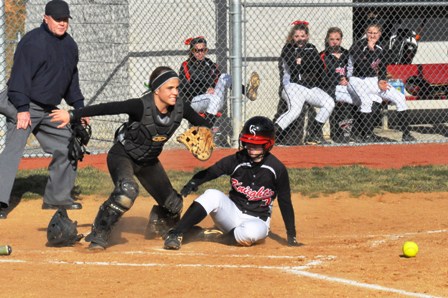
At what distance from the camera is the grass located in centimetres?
1045

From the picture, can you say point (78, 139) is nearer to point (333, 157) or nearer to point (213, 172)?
point (213, 172)

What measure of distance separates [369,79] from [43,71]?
6.47 meters

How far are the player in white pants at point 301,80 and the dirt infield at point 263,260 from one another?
150 inches

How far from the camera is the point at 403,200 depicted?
32.9 ft

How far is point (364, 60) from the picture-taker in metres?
14.1

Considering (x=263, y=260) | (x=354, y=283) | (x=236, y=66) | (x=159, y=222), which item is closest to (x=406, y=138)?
(x=236, y=66)

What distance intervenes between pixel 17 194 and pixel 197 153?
3.47 metres

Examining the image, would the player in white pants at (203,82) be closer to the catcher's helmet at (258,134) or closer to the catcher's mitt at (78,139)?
the catcher's mitt at (78,139)

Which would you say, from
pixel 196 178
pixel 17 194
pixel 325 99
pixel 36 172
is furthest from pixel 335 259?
pixel 325 99

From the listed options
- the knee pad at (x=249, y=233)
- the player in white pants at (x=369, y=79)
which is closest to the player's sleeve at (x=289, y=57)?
the player in white pants at (x=369, y=79)

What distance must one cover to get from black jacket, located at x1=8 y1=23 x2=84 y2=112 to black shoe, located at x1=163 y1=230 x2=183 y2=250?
2331mm

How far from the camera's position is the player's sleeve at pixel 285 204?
7.45 meters

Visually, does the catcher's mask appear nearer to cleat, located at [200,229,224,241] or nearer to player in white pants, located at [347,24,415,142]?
cleat, located at [200,229,224,241]

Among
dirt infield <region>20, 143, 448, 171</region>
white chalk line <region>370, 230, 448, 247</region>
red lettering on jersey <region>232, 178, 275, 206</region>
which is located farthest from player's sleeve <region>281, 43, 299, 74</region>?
red lettering on jersey <region>232, 178, 275, 206</region>
